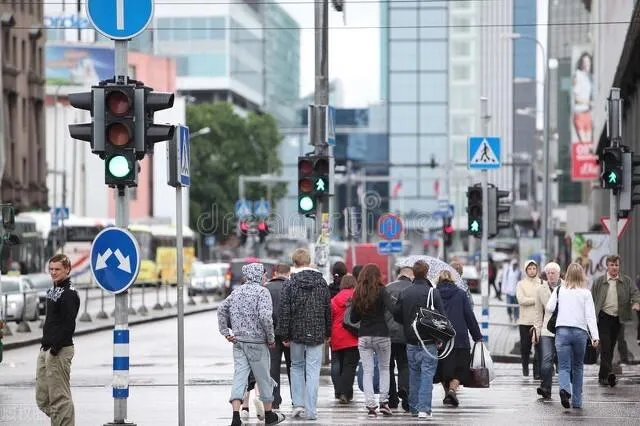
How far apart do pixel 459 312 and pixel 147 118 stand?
248 inches

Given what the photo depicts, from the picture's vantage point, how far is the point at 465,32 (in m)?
150

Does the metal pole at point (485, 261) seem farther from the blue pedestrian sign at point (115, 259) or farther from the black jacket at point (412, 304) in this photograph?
the blue pedestrian sign at point (115, 259)

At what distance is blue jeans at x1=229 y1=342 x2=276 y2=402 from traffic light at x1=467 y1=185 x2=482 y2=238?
13683 millimetres

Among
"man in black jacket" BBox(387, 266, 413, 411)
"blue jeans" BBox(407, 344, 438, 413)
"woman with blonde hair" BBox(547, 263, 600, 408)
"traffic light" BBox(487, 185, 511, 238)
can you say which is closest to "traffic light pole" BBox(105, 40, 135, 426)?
"blue jeans" BBox(407, 344, 438, 413)

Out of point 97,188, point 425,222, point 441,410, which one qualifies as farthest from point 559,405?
point 97,188

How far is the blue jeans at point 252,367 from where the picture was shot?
18.2 metres

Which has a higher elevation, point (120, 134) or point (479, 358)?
point (120, 134)

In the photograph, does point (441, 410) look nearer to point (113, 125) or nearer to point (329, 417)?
point (329, 417)

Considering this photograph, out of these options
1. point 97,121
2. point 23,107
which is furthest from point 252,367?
point 23,107

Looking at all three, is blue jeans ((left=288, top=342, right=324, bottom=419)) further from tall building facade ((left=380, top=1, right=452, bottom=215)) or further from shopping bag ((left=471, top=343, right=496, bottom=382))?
tall building facade ((left=380, top=1, right=452, bottom=215))

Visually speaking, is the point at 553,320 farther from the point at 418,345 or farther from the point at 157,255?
the point at 157,255

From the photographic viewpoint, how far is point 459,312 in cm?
2070

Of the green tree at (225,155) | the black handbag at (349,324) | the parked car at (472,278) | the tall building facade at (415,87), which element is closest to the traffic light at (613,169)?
the black handbag at (349,324)

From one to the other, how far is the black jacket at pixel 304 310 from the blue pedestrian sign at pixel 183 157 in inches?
97.2
